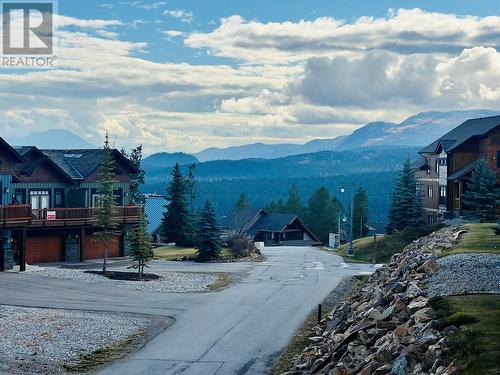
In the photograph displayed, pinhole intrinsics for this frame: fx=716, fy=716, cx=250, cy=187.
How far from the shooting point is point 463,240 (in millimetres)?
36500

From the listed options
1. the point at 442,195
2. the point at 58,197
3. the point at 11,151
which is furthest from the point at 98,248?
the point at 442,195

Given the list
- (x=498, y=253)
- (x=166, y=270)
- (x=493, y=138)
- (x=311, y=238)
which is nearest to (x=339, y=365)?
(x=498, y=253)

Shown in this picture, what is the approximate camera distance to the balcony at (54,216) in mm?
45569

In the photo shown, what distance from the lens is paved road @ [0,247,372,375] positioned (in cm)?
2427

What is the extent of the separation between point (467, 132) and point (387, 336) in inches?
1990

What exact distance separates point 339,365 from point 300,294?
20276 mm

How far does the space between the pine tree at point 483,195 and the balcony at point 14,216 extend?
3285 centimetres

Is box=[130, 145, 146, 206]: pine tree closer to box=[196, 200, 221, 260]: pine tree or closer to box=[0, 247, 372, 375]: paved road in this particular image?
box=[196, 200, 221, 260]: pine tree

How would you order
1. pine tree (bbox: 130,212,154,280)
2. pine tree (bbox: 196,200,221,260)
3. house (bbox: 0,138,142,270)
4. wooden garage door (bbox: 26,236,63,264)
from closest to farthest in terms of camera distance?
pine tree (bbox: 130,212,154,280)
house (bbox: 0,138,142,270)
wooden garage door (bbox: 26,236,63,264)
pine tree (bbox: 196,200,221,260)

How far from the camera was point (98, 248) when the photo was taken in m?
57.4

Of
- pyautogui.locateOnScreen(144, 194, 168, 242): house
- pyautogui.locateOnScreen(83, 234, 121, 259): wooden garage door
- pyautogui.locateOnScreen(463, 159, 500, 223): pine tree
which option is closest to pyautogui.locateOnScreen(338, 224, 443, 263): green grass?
pyautogui.locateOnScreen(463, 159, 500, 223): pine tree

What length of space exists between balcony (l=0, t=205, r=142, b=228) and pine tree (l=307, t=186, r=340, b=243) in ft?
204

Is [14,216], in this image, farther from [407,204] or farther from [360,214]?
[360,214]

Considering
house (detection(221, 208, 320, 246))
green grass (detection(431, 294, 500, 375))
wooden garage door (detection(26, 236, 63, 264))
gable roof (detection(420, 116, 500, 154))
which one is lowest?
house (detection(221, 208, 320, 246))
